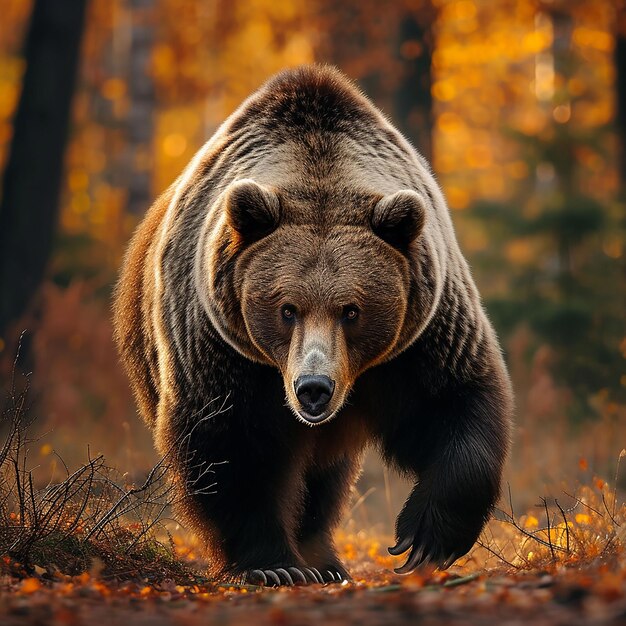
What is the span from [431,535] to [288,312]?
4.52 ft

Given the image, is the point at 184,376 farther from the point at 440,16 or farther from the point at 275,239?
the point at 440,16

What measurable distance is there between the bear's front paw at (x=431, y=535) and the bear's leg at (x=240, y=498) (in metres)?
0.55

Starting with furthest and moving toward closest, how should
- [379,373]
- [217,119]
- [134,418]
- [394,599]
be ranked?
[217,119] → [134,418] → [379,373] → [394,599]

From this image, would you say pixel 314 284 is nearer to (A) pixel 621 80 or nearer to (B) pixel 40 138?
(B) pixel 40 138

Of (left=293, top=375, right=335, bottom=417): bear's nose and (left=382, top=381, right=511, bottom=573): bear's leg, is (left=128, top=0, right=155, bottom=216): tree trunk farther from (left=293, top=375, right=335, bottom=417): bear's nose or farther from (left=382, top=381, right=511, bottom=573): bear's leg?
(left=293, top=375, right=335, bottom=417): bear's nose

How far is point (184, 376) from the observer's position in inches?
231

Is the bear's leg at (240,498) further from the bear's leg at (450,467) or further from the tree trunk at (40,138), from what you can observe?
the tree trunk at (40,138)

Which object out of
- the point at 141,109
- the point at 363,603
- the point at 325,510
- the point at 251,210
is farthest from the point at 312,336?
the point at 141,109

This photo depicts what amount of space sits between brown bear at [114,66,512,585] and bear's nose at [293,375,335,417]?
27mm

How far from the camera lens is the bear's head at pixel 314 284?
16.8 feet

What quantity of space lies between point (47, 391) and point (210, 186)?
6.59 m

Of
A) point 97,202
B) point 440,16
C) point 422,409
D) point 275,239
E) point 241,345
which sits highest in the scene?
point 440,16

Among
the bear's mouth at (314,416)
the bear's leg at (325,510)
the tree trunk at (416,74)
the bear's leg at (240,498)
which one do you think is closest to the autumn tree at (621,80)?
the tree trunk at (416,74)

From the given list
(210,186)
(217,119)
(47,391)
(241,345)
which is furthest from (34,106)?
(217,119)
